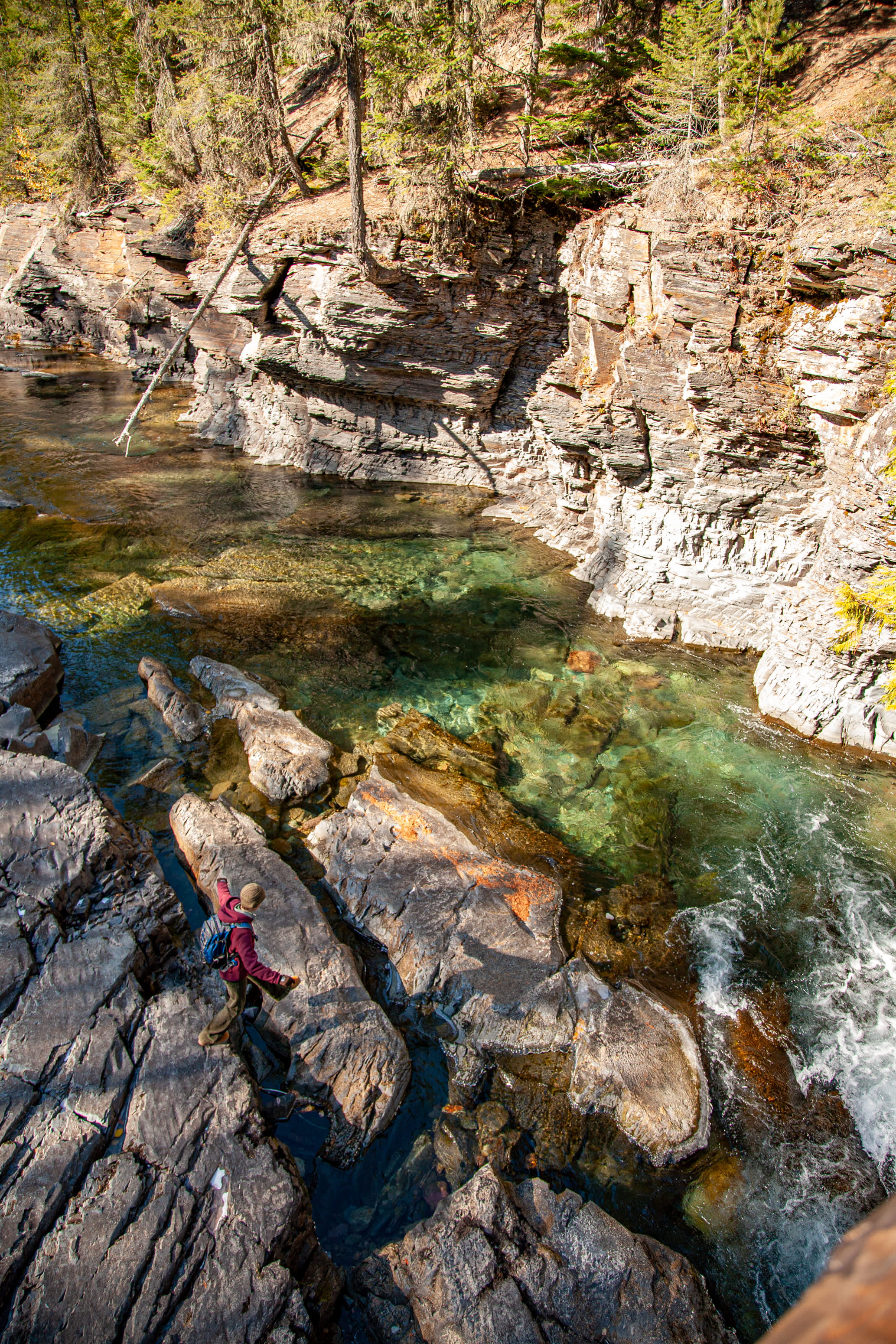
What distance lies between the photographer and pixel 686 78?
1279 cm

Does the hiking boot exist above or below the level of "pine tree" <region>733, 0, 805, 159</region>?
below

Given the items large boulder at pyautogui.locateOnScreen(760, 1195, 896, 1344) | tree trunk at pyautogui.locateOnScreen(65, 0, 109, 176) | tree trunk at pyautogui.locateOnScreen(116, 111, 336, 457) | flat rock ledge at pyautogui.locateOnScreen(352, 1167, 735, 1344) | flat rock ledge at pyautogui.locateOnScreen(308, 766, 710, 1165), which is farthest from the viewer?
tree trunk at pyautogui.locateOnScreen(65, 0, 109, 176)

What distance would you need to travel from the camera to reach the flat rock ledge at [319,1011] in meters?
6.17

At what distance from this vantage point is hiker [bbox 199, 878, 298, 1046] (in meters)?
5.97

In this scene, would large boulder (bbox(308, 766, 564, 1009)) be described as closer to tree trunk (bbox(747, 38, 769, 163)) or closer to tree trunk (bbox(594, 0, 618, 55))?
tree trunk (bbox(747, 38, 769, 163))

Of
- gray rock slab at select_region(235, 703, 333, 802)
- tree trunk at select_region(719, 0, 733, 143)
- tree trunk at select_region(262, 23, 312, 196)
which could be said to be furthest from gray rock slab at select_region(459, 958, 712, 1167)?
tree trunk at select_region(262, 23, 312, 196)

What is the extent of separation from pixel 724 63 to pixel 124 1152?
745 inches

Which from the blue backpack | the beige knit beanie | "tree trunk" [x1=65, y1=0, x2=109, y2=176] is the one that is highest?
"tree trunk" [x1=65, y1=0, x2=109, y2=176]

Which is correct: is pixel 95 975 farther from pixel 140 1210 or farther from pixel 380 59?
pixel 380 59

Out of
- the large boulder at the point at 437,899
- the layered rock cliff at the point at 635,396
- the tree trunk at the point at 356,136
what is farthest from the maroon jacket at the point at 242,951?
the tree trunk at the point at 356,136

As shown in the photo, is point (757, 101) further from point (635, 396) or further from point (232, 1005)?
point (232, 1005)

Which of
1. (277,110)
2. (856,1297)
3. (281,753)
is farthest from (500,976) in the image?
(277,110)

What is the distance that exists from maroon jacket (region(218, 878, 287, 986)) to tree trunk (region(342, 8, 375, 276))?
15.9 meters

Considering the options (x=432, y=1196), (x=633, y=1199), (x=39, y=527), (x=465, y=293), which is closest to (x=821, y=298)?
(x=465, y=293)
